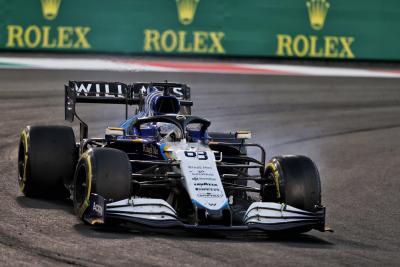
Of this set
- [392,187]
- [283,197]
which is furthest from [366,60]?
[283,197]

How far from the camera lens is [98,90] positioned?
43.2 ft

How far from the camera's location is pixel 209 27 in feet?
88.3

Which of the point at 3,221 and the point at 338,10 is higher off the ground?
the point at 338,10

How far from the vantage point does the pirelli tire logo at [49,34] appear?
25688 mm

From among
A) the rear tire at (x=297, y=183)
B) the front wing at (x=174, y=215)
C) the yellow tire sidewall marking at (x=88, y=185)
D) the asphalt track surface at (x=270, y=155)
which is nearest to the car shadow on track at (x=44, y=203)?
the asphalt track surface at (x=270, y=155)

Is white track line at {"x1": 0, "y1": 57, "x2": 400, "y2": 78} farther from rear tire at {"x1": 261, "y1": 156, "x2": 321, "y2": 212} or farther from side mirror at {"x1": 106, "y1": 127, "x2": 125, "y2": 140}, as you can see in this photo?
rear tire at {"x1": 261, "y1": 156, "x2": 321, "y2": 212}

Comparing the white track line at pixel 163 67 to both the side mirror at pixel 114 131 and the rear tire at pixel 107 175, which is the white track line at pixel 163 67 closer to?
the side mirror at pixel 114 131

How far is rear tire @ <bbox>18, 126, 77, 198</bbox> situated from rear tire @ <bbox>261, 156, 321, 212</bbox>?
2.45m

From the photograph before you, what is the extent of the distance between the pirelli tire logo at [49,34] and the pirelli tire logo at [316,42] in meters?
5.32

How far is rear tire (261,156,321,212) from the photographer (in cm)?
1030

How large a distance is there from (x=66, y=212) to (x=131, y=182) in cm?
115

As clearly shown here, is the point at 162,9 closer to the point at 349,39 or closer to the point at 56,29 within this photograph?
the point at 56,29

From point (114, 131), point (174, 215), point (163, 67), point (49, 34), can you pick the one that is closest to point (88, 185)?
point (174, 215)

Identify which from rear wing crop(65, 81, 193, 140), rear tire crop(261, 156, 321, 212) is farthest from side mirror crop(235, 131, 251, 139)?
rear wing crop(65, 81, 193, 140)
